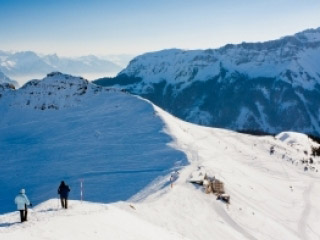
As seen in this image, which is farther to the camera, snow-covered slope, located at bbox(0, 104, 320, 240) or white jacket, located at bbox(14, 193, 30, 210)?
snow-covered slope, located at bbox(0, 104, 320, 240)

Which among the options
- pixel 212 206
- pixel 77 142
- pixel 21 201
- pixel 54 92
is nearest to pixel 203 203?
pixel 212 206

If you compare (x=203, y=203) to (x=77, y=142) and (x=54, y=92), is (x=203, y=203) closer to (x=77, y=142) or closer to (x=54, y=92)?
(x=77, y=142)

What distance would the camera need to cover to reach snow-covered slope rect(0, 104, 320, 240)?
2234 cm

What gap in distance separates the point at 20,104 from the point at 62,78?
371 inches

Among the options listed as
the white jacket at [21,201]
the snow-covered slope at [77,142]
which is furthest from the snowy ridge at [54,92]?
the white jacket at [21,201]

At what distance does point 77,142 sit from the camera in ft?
189

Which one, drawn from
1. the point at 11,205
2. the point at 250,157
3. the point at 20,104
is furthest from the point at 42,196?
the point at 20,104

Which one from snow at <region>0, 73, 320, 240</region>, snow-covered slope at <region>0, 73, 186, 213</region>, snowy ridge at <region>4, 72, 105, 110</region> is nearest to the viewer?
snow at <region>0, 73, 320, 240</region>

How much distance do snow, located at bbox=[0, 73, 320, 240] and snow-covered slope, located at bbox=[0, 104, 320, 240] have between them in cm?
4

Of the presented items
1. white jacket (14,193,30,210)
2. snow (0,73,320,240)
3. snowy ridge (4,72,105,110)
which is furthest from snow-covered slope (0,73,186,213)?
white jacket (14,193,30,210)

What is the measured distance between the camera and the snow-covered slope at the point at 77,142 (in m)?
45.9

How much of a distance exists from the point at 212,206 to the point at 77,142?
26288 mm

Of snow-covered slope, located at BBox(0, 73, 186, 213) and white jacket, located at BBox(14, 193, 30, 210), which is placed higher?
white jacket, located at BBox(14, 193, 30, 210)

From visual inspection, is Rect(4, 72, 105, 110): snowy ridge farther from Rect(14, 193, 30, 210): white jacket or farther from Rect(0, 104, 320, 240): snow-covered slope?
Rect(14, 193, 30, 210): white jacket
